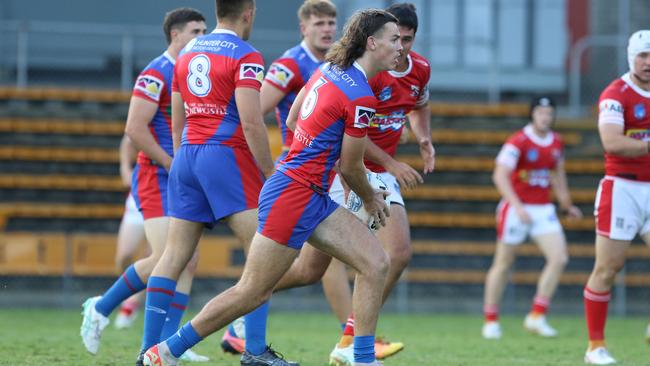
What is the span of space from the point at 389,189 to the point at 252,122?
145 centimetres

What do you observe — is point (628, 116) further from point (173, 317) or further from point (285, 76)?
point (173, 317)

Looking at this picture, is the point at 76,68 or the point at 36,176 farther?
the point at 76,68

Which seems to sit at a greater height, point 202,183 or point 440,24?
point 440,24

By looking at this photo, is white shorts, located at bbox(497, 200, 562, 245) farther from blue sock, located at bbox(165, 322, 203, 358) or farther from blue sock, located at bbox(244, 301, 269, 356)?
blue sock, located at bbox(165, 322, 203, 358)

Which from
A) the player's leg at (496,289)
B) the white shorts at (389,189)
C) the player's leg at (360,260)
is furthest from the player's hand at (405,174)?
the player's leg at (496,289)

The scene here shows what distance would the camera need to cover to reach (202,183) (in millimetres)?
6953

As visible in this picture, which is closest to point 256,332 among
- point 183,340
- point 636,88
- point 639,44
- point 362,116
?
point 183,340

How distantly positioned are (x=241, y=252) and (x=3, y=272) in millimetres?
3188

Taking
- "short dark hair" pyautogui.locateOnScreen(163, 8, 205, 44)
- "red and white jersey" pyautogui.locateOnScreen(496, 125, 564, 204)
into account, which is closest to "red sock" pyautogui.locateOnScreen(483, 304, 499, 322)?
"red and white jersey" pyautogui.locateOnScreen(496, 125, 564, 204)

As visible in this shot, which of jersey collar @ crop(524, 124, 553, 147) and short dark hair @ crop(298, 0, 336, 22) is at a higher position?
short dark hair @ crop(298, 0, 336, 22)

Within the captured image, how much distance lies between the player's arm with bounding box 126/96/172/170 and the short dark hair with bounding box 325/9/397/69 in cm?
205

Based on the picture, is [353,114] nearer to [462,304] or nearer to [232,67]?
[232,67]

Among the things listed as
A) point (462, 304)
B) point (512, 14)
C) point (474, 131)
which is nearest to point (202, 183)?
point (462, 304)

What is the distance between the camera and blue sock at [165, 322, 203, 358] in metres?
6.50
